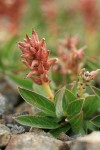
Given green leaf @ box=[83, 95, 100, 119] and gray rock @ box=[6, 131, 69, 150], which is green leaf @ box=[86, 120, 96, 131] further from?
gray rock @ box=[6, 131, 69, 150]

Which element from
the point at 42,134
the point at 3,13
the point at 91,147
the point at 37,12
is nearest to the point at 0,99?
the point at 42,134

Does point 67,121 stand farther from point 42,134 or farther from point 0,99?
point 0,99

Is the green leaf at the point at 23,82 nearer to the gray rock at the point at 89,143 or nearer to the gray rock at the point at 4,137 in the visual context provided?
the gray rock at the point at 4,137

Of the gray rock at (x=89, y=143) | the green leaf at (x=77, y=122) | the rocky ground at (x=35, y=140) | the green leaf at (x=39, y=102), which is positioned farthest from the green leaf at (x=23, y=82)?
the gray rock at (x=89, y=143)

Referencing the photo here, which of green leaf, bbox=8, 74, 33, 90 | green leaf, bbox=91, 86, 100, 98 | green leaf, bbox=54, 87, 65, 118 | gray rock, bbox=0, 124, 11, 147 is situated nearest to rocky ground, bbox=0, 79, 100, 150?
gray rock, bbox=0, 124, 11, 147

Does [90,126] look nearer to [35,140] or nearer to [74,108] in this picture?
[74,108]
